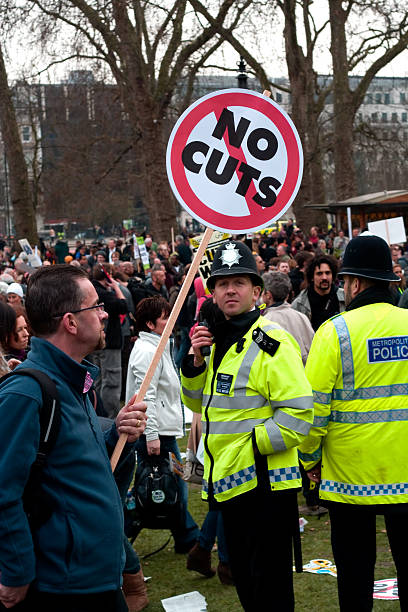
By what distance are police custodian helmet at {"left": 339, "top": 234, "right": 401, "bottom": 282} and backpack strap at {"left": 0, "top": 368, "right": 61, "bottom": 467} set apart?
1.79 m

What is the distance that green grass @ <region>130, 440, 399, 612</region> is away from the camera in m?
4.98

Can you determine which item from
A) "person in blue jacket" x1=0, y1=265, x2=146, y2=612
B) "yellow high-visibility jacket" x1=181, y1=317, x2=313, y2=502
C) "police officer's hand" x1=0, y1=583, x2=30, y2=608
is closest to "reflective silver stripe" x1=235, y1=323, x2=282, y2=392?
"yellow high-visibility jacket" x1=181, y1=317, x2=313, y2=502

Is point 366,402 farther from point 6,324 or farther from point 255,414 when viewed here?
point 6,324

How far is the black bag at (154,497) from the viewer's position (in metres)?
5.40

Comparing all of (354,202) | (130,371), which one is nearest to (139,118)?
(354,202)

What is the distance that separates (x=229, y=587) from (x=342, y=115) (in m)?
28.5

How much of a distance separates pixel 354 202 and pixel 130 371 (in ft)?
74.6

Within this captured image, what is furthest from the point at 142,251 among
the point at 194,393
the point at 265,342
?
the point at 265,342

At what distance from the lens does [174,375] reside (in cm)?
598

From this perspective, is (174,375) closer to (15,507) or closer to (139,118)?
(15,507)

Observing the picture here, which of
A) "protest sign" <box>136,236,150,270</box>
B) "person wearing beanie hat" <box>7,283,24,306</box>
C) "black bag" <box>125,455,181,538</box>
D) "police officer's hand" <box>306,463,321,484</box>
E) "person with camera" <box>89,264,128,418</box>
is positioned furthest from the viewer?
"protest sign" <box>136,236,150,270</box>

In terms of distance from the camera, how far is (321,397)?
3.93 meters

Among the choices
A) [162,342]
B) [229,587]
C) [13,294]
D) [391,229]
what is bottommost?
[229,587]

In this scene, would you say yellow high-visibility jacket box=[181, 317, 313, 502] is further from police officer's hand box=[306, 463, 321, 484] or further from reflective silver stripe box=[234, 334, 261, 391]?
police officer's hand box=[306, 463, 321, 484]
